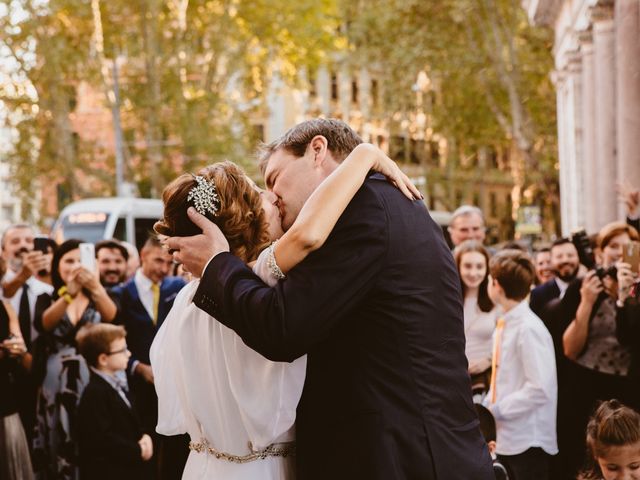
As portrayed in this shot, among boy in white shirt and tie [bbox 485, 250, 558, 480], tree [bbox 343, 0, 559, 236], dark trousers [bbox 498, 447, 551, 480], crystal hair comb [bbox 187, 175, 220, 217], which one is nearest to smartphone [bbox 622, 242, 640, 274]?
boy in white shirt and tie [bbox 485, 250, 558, 480]

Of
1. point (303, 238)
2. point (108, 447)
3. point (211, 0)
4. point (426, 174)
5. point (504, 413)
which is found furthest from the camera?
point (426, 174)

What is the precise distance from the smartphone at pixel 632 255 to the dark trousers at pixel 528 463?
4.46 feet

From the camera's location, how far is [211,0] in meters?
42.9

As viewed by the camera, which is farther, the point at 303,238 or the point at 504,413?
the point at 504,413

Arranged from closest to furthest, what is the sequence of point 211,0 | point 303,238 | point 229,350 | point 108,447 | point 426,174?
point 303,238 → point 229,350 → point 108,447 → point 211,0 → point 426,174

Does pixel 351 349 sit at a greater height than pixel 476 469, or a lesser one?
greater

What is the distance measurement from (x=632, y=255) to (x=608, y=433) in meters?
1.88

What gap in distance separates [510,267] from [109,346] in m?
2.85

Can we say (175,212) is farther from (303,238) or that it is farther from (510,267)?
(510,267)

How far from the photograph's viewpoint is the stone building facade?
668 inches

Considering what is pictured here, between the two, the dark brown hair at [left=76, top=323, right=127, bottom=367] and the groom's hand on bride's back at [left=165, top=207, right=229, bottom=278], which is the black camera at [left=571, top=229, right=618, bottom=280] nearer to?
the dark brown hair at [left=76, top=323, right=127, bottom=367]

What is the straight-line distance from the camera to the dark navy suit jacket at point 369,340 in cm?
376

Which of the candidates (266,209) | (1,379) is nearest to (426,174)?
(1,379)

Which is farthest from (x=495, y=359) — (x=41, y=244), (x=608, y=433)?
(x=41, y=244)
